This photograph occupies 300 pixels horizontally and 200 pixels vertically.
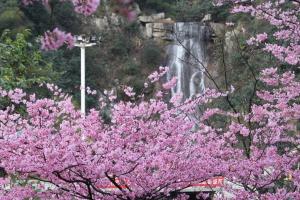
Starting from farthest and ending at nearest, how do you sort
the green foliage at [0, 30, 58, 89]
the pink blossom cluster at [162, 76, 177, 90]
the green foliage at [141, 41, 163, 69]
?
the green foliage at [141, 41, 163, 69] → the green foliage at [0, 30, 58, 89] → the pink blossom cluster at [162, 76, 177, 90]

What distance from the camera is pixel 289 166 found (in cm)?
434

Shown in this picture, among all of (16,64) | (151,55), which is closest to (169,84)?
(16,64)

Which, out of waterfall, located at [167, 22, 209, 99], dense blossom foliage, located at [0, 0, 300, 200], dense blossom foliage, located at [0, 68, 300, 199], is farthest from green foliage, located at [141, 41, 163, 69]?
dense blossom foliage, located at [0, 68, 300, 199]

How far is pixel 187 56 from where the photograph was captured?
25281 millimetres

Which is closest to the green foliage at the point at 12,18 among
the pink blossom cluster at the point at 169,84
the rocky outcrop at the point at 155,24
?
the rocky outcrop at the point at 155,24

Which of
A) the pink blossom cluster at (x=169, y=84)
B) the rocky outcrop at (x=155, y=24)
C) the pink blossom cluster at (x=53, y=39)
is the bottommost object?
the rocky outcrop at (x=155, y=24)

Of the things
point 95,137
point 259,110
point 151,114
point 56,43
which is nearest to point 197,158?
point 151,114

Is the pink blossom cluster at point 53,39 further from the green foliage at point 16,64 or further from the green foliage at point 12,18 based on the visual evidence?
the green foliage at point 12,18

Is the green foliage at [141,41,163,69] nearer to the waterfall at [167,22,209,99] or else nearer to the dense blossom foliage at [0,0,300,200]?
the waterfall at [167,22,209,99]

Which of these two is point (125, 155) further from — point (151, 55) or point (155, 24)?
point (155, 24)

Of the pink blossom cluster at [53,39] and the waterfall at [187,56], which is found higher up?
the pink blossom cluster at [53,39]

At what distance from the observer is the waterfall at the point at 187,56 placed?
2562 cm

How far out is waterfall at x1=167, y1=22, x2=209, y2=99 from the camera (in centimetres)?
2562

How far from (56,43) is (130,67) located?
2539cm
